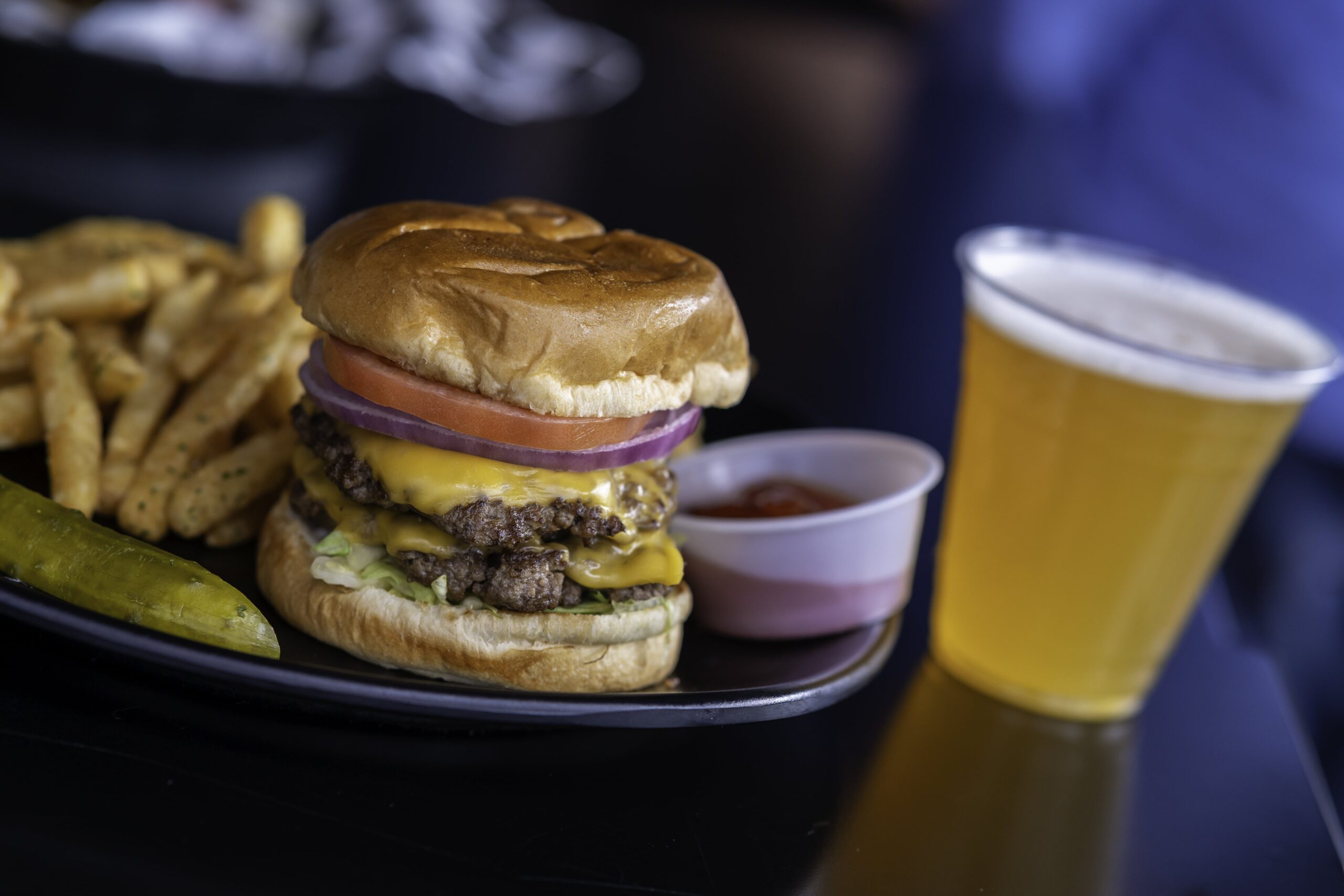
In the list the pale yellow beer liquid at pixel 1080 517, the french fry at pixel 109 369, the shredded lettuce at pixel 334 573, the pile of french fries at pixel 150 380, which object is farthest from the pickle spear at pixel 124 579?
the pale yellow beer liquid at pixel 1080 517

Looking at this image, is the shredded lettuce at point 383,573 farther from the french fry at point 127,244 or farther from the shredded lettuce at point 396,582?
the french fry at point 127,244

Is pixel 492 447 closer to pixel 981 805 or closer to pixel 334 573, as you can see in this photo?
pixel 334 573

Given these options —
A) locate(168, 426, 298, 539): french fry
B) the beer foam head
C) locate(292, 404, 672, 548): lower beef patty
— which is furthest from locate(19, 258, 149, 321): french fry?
the beer foam head

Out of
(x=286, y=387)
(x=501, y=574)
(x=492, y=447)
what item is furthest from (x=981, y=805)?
(x=286, y=387)

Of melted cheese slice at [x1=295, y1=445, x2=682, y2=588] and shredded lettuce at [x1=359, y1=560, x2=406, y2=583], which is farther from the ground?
melted cheese slice at [x1=295, y1=445, x2=682, y2=588]

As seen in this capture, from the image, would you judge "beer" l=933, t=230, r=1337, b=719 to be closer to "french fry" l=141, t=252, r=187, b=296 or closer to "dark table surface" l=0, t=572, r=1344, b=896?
"dark table surface" l=0, t=572, r=1344, b=896

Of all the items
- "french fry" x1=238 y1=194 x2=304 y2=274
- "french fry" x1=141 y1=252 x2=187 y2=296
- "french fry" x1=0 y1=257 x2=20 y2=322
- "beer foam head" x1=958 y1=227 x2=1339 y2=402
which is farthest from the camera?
"french fry" x1=238 y1=194 x2=304 y2=274
